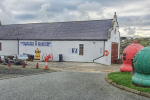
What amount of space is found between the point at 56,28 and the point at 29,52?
597 centimetres

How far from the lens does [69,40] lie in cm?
2472

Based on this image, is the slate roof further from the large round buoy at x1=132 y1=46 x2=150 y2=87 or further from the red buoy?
the large round buoy at x1=132 y1=46 x2=150 y2=87

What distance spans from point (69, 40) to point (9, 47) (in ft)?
37.7

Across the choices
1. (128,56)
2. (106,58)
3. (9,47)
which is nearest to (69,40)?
(106,58)

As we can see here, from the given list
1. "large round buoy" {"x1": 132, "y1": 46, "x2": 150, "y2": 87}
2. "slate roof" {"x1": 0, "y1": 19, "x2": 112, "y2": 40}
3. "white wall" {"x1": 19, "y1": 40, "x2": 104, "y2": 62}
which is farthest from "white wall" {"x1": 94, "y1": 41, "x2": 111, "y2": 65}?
"large round buoy" {"x1": 132, "y1": 46, "x2": 150, "y2": 87}

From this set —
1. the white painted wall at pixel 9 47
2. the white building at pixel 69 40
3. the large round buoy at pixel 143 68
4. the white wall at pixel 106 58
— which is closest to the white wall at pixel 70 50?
the white building at pixel 69 40

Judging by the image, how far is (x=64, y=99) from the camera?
6.50 metres

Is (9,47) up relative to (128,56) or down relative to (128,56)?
up

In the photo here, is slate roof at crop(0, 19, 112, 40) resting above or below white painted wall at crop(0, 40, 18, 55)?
above

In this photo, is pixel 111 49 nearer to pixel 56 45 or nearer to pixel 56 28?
pixel 56 45

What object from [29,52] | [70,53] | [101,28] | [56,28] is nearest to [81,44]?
[70,53]

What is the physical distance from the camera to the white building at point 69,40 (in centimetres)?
2319

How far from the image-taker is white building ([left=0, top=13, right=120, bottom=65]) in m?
23.2

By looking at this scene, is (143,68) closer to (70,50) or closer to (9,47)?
(70,50)
